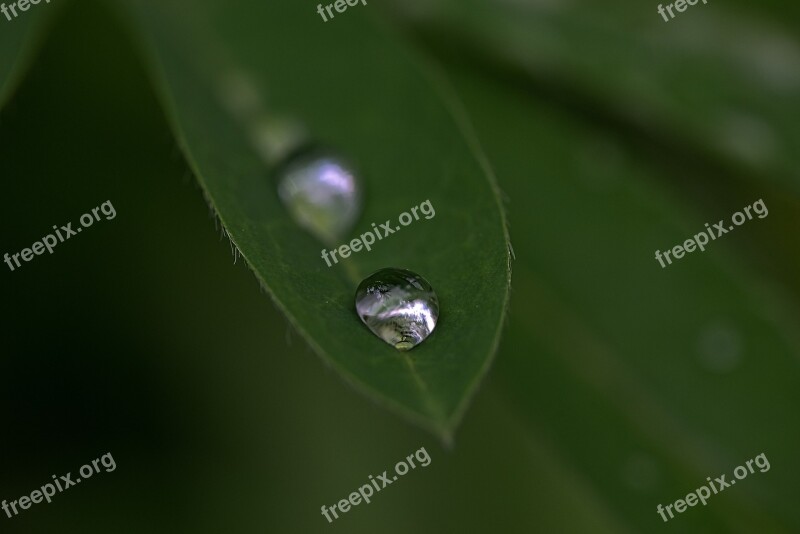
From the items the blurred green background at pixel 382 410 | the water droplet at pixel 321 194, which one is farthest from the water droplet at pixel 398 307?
the blurred green background at pixel 382 410

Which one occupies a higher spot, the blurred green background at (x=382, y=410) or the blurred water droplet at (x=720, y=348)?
the blurred green background at (x=382, y=410)

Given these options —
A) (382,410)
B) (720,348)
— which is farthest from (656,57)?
(382,410)

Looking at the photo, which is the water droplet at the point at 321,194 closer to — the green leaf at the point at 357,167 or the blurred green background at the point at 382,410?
the green leaf at the point at 357,167

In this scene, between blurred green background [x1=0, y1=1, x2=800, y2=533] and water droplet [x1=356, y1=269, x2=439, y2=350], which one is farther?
blurred green background [x1=0, y1=1, x2=800, y2=533]

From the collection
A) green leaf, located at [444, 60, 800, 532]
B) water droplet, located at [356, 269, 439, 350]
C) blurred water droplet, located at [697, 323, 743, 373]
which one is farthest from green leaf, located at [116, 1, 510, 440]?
blurred water droplet, located at [697, 323, 743, 373]

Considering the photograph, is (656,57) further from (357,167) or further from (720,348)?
(357,167)

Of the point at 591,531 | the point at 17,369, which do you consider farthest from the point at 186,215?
the point at 591,531

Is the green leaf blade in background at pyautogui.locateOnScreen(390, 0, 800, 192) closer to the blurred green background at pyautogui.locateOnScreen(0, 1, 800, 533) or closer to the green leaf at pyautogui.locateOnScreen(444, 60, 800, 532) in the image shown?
the blurred green background at pyautogui.locateOnScreen(0, 1, 800, 533)
